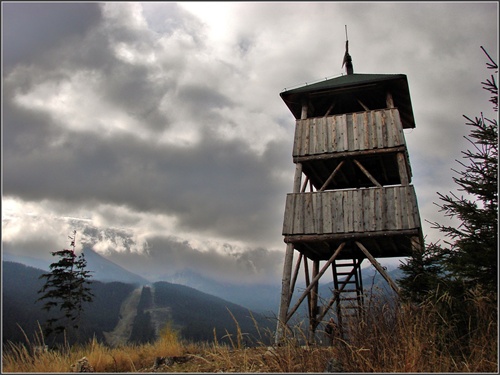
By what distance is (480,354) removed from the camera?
17.5ft

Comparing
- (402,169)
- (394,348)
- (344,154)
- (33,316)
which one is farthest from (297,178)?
(33,316)

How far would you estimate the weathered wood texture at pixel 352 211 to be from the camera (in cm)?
1153

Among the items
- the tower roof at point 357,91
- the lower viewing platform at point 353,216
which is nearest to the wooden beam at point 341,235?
the lower viewing platform at point 353,216

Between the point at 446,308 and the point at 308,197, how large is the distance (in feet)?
22.3

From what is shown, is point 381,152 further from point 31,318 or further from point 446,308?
point 31,318

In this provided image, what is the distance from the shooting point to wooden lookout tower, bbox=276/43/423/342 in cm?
1176

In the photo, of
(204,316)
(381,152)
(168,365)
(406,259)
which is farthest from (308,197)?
(204,316)

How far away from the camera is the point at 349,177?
15.5 m

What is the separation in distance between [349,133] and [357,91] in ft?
5.31

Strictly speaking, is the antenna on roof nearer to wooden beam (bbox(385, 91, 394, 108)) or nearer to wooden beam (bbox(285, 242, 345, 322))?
wooden beam (bbox(385, 91, 394, 108))

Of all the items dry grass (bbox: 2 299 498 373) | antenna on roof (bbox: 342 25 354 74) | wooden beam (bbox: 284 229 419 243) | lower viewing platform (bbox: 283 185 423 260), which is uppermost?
antenna on roof (bbox: 342 25 354 74)

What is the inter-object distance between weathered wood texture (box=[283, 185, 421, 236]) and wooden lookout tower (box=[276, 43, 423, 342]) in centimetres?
3

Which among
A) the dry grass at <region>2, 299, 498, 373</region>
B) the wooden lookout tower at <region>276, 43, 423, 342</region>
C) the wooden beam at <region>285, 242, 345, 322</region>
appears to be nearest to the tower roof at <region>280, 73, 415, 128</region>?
the wooden lookout tower at <region>276, 43, 423, 342</region>

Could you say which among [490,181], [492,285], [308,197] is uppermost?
[308,197]
